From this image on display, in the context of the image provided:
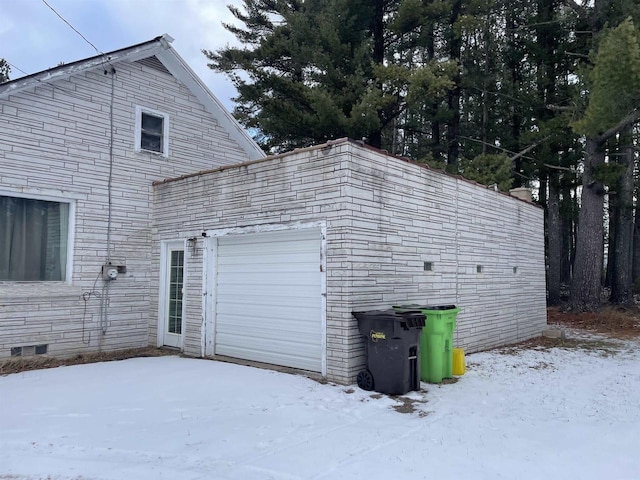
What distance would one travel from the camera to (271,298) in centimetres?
747

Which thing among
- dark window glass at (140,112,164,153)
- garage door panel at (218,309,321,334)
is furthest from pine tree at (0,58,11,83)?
garage door panel at (218,309,321,334)

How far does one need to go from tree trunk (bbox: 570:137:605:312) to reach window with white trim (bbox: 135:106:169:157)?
1370 cm

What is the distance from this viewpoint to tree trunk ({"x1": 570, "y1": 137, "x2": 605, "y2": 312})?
51.4ft

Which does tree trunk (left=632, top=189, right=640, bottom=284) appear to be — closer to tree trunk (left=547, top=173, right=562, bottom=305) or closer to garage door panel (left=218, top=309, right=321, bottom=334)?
tree trunk (left=547, top=173, right=562, bottom=305)

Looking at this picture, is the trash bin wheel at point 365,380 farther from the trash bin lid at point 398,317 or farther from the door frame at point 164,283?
the door frame at point 164,283

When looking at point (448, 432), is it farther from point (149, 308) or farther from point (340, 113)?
point (340, 113)

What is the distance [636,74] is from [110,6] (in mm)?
11454

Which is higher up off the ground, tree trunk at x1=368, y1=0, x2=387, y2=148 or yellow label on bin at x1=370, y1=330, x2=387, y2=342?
tree trunk at x1=368, y1=0, x2=387, y2=148

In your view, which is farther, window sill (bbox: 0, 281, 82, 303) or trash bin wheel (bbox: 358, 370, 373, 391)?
window sill (bbox: 0, 281, 82, 303)

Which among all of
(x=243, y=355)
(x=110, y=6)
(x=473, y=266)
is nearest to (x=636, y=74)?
(x=473, y=266)

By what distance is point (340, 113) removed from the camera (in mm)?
15383

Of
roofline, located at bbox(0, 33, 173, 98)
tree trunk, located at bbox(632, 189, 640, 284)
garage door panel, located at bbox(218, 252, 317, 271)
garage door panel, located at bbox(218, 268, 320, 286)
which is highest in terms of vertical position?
roofline, located at bbox(0, 33, 173, 98)

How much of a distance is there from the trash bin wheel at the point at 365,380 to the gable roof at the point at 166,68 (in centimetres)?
702

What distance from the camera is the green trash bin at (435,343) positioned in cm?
646
